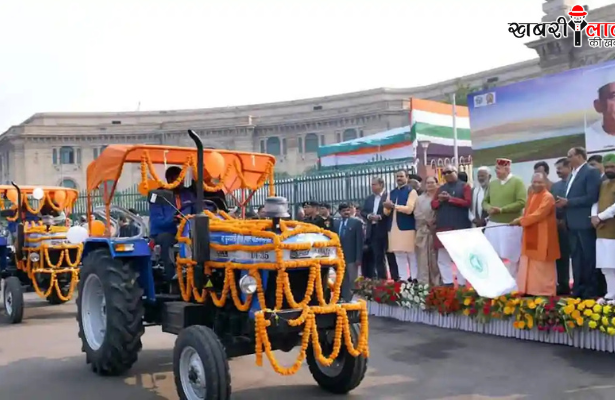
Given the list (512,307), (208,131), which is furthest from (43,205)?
(208,131)

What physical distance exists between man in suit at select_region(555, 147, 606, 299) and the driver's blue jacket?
4.44 meters

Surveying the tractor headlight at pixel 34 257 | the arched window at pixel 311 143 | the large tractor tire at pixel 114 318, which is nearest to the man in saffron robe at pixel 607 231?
the large tractor tire at pixel 114 318

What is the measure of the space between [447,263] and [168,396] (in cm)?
489

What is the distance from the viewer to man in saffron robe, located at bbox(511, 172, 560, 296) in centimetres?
815

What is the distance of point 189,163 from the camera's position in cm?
681

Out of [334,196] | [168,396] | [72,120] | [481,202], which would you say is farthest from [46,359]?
[72,120]

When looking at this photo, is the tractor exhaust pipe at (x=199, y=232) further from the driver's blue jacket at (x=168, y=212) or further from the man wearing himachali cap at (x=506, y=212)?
the man wearing himachali cap at (x=506, y=212)

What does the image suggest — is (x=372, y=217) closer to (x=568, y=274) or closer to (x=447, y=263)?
(x=447, y=263)

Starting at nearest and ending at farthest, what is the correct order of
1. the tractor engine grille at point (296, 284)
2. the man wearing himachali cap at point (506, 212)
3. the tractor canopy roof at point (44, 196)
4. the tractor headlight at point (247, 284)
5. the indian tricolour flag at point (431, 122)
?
the tractor headlight at point (247, 284)
the tractor engine grille at point (296, 284)
the man wearing himachali cap at point (506, 212)
the tractor canopy roof at point (44, 196)
the indian tricolour flag at point (431, 122)

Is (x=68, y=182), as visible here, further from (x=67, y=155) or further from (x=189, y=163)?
(x=189, y=163)

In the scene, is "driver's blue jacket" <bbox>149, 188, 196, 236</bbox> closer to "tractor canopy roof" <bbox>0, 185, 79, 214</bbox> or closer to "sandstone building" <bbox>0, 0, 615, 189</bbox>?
"tractor canopy roof" <bbox>0, 185, 79, 214</bbox>

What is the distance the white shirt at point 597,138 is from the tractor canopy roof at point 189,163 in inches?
232

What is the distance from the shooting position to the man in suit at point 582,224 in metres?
7.89

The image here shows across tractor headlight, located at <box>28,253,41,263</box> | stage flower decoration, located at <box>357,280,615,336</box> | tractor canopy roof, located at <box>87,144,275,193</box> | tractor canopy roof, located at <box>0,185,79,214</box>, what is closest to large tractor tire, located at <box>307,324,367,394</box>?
tractor canopy roof, located at <box>87,144,275,193</box>
